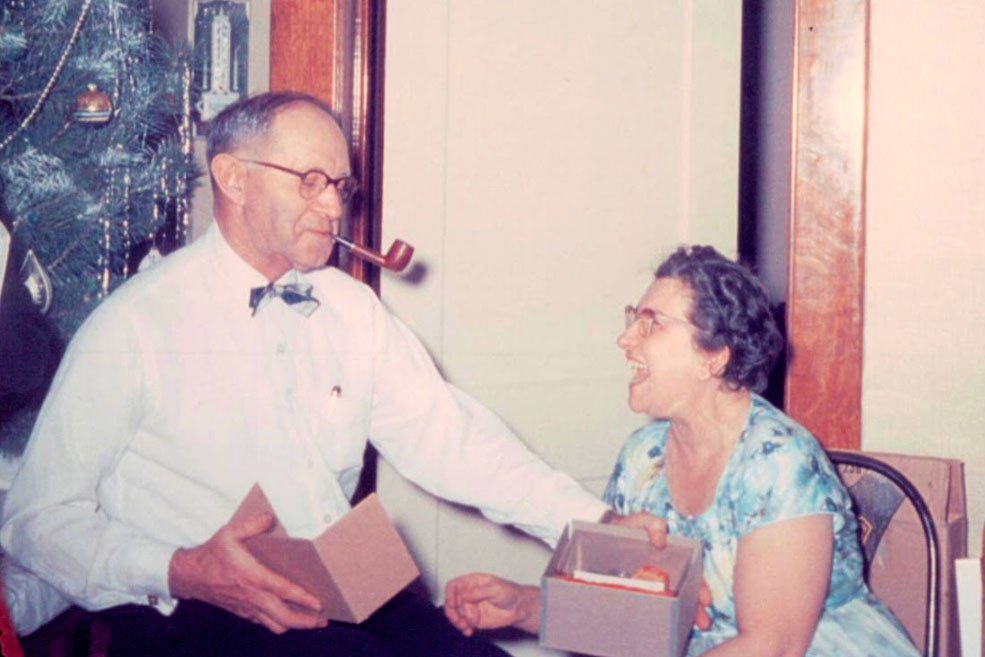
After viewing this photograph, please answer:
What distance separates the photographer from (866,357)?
6.55 ft

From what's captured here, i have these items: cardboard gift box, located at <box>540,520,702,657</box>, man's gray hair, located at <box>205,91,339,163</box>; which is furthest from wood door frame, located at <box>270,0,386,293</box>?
cardboard gift box, located at <box>540,520,702,657</box>

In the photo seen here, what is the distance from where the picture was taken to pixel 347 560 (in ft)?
4.15

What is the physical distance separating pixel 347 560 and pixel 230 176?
1.75ft

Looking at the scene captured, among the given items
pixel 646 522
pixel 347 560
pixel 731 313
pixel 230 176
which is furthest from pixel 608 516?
pixel 230 176

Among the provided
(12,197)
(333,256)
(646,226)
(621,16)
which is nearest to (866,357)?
(646,226)

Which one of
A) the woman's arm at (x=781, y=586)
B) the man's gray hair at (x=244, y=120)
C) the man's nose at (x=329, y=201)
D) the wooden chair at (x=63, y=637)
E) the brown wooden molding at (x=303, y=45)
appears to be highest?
the brown wooden molding at (x=303, y=45)

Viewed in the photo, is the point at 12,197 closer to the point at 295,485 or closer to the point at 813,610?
the point at 295,485

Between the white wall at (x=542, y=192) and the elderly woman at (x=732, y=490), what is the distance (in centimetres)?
50

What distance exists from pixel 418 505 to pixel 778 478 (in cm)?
79

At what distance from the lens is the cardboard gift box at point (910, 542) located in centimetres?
175

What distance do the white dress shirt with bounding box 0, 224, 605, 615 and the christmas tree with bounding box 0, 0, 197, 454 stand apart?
0.22 feet

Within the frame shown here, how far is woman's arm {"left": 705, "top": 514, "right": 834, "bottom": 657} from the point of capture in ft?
4.40

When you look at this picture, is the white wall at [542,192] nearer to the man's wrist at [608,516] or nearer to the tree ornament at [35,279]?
the man's wrist at [608,516]

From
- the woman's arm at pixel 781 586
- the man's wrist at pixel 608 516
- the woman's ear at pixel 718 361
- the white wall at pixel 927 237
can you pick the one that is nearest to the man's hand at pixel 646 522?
the man's wrist at pixel 608 516
